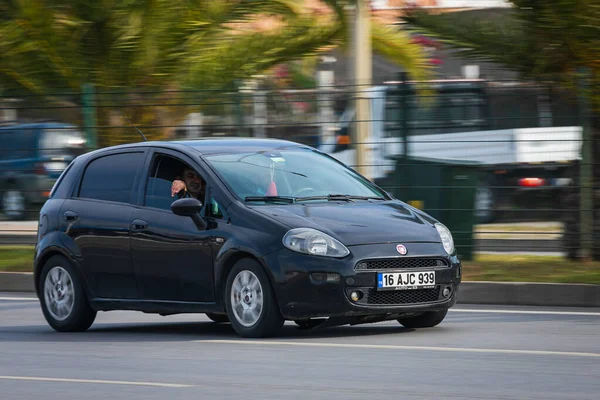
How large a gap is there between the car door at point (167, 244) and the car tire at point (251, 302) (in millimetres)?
259

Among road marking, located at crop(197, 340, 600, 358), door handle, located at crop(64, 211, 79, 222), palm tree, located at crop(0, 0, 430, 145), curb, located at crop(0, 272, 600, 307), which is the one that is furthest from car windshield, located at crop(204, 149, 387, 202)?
palm tree, located at crop(0, 0, 430, 145)

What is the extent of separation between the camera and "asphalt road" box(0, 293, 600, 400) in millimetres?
7277

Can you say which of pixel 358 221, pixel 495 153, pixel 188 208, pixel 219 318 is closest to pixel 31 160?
pixel 495 153

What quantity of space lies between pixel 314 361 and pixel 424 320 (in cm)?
213

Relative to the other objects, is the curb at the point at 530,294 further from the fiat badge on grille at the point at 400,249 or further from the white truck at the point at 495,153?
the fiat badge on grille at the point at 400,249

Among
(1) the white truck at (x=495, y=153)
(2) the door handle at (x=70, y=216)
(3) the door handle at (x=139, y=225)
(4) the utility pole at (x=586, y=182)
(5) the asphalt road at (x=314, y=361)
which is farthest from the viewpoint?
(1) the white truck at (x=495, y=153)

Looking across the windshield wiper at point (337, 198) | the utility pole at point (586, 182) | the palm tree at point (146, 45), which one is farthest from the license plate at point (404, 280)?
the palm tree at point (146, 45)

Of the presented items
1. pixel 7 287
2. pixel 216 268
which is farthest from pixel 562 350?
pixel 7 287

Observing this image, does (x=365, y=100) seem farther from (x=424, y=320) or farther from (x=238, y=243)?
(x=238, y=243)

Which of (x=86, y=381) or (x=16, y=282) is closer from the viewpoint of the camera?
(x=86, y=381)

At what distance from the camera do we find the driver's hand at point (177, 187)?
34.1 feet

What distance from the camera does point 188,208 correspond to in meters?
9.97

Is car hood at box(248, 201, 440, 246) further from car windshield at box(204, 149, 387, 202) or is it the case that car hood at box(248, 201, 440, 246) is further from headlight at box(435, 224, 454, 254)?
car windshield at box(204, 149, 387, 202)

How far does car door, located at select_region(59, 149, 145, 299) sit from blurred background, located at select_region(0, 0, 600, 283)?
4.40 m
